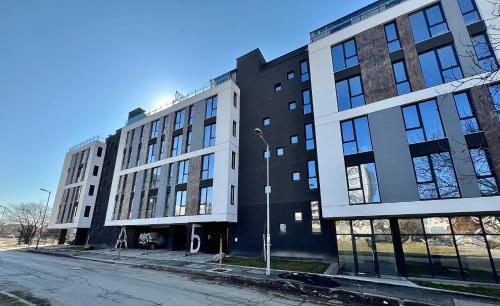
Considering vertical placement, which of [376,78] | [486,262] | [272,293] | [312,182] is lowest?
[272,293]

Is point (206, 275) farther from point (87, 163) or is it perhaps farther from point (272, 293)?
point (87, 163)

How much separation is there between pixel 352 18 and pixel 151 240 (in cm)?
3506

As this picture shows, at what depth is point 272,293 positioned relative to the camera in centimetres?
1181

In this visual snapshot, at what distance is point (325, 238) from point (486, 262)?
9355 millimetres

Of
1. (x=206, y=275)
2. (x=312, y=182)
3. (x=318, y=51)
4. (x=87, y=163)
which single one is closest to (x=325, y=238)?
(x=312, y=182)

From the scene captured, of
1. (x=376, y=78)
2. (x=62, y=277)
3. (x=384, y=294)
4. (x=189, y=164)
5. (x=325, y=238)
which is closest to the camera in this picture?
(x=384, y=294)

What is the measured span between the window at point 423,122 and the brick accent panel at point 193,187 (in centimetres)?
1959

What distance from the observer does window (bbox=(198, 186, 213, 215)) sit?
24578 mm

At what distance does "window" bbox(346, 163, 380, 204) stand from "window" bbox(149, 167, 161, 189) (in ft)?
74.3

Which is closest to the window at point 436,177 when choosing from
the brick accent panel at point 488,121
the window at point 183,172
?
the brick accent panel at point 488,121

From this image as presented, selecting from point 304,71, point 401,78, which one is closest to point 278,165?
point 304,71

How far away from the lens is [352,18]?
21.5m

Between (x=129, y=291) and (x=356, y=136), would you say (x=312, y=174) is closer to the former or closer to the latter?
(x=356, y=136)

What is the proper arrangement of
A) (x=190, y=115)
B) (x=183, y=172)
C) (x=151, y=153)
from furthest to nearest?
(x=151, y=153) → (x=190, y=115) → (x=183, y=172)
